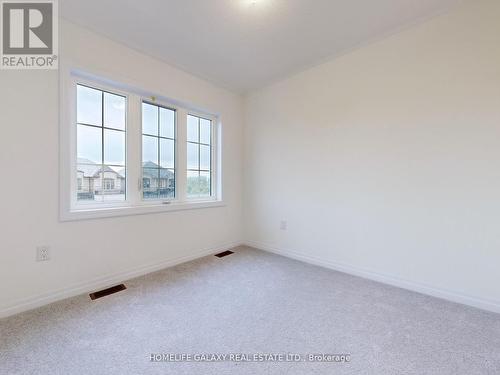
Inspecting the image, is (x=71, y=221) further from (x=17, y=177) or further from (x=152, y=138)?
(x=152, y=138)

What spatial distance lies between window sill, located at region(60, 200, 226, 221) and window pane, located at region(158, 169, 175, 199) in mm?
129

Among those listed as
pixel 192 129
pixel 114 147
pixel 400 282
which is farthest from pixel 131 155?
pixel 400 282

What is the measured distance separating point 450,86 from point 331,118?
109 cm

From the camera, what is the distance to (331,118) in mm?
2744

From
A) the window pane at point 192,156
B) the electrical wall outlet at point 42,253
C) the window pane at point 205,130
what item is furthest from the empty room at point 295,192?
the window pane at point 205,130

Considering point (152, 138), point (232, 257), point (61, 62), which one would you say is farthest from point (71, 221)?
point (232, 257)

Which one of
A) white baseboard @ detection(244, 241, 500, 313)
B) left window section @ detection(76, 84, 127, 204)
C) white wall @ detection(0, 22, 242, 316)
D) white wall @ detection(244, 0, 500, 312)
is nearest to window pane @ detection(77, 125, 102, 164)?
left window section @ detection(76, 84, 127, 204)

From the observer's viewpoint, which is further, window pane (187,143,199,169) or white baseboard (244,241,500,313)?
window pane (187,143,199,169)

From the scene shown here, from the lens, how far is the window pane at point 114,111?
2.35 metres

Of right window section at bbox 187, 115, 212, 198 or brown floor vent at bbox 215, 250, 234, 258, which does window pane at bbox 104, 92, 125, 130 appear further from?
brown floor vent at bbox 215, 250, 234, 258

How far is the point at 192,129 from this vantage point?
3.19 meters

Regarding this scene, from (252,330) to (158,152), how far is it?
2.19 m

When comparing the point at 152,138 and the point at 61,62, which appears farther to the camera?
the point at 152,138

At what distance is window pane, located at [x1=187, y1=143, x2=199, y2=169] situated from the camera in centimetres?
313
